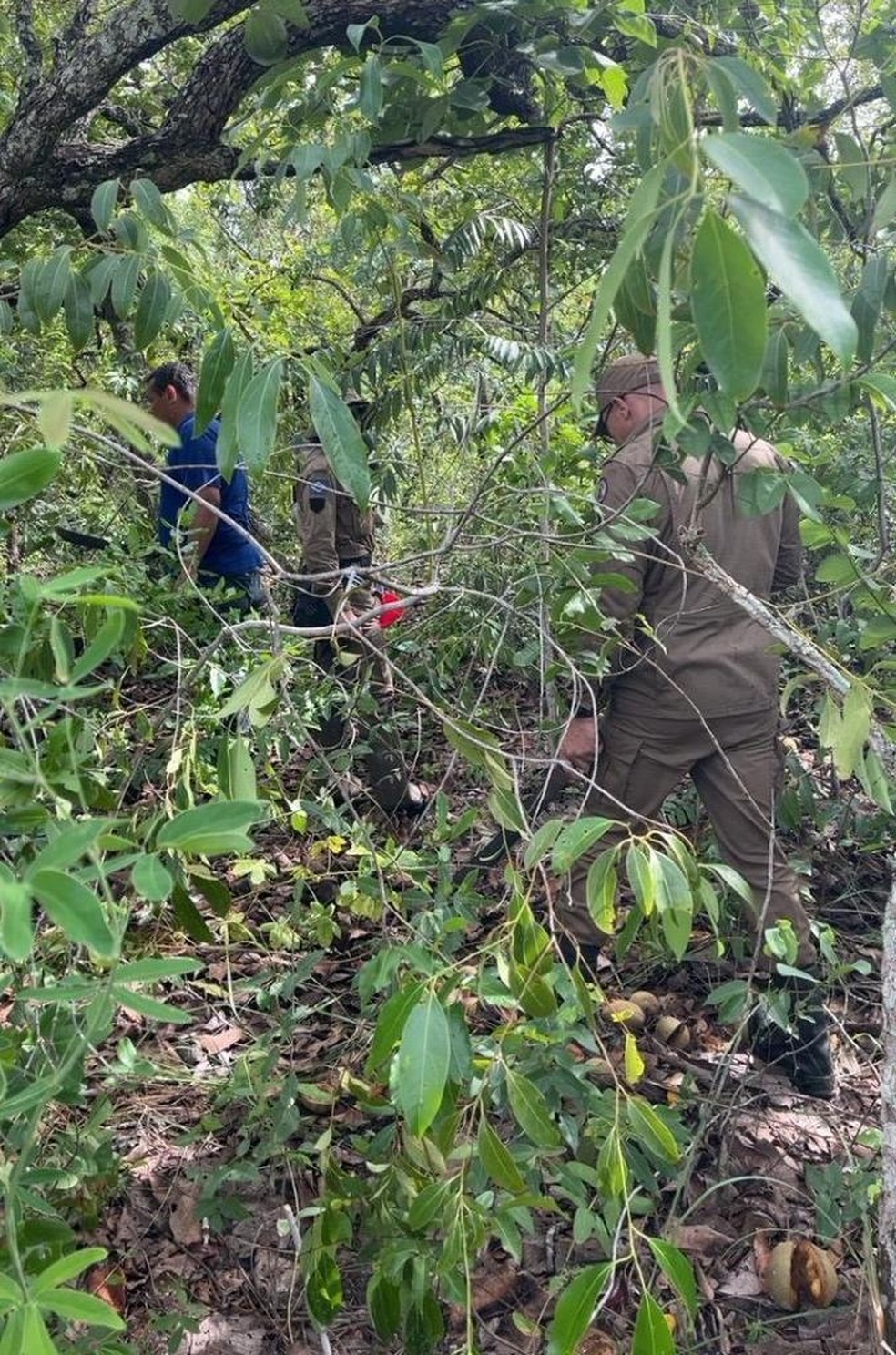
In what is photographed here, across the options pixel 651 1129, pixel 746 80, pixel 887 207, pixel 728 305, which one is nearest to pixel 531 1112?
pixel 651 1129

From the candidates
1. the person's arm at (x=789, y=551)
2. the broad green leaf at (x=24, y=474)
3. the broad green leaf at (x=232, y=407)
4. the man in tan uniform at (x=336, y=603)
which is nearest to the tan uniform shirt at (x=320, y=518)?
the man in tan uniform at (x=336, y=603)

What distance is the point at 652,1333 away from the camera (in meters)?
1.19

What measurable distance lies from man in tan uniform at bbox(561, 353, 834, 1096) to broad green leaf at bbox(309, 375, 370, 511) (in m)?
1.35

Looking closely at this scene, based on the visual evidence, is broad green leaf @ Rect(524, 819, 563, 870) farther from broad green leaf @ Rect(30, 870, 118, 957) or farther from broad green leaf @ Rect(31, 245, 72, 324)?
broad green leaf @ Rect(31, 245, 72, 324)

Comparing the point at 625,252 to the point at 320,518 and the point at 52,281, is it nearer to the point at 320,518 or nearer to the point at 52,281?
the point at 52,281

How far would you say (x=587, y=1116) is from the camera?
2.01 metres

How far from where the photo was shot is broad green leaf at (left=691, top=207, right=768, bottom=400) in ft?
2.57

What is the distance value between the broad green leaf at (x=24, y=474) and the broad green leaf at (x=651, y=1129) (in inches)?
44.1

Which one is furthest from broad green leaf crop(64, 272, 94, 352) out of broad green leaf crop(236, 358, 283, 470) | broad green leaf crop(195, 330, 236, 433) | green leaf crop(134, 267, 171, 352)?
broad green leaf crop(236, 358, 283, 470)

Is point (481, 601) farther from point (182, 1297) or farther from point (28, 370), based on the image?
point (28, 370)

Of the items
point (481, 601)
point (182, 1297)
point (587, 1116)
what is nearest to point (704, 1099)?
point (587, 1116)

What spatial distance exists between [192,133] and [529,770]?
2.34 metres

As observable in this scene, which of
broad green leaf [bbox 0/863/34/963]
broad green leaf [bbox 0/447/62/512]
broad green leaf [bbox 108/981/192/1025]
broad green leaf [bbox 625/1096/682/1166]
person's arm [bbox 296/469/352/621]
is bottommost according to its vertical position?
person's arm [bbox 296/469/352/621]

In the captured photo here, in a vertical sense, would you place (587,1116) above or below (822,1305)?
above
